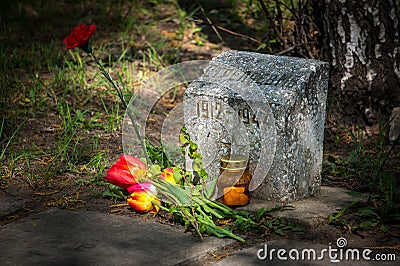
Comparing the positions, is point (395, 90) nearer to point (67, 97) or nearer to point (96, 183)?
point (96, 183)

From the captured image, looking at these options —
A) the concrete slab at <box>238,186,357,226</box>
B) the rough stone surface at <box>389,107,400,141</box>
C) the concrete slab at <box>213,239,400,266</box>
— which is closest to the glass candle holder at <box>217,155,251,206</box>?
the concrete slab at <box>238,186,357,226</box>

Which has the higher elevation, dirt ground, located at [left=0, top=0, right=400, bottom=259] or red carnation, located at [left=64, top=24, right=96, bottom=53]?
red carnation, located at [left=64, top=24, right=96, bottom=53]

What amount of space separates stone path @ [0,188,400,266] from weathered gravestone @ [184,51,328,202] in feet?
0.50

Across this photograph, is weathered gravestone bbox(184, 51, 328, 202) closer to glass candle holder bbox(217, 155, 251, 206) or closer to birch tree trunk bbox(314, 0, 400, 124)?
glass candle holder bbox(217, 155, 251, 206)

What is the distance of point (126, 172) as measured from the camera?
10.4ft

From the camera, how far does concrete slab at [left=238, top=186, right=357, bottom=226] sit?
3.05m

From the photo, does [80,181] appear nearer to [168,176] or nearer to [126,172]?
[126,172]

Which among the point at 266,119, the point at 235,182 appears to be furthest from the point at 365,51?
the point at 235,182

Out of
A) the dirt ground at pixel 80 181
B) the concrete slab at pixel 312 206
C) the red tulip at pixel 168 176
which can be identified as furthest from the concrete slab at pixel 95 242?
the concrete slab at pixel 312 206

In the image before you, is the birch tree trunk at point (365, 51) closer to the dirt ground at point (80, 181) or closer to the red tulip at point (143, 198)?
the dirt ground at point (80, 181)

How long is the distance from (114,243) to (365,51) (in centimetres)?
220

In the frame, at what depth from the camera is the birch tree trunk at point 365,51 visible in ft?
13.7

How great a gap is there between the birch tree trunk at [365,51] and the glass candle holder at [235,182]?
1420 millimetres

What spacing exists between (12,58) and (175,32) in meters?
1.53
